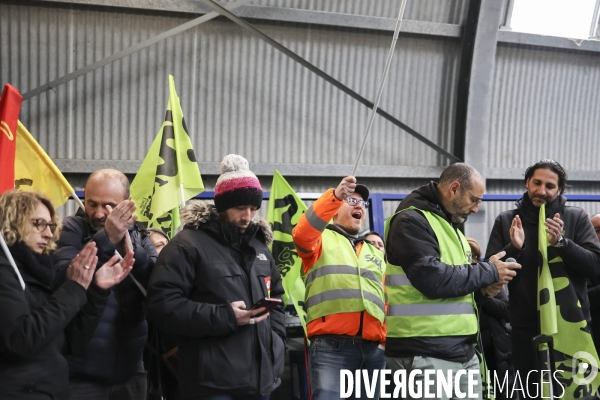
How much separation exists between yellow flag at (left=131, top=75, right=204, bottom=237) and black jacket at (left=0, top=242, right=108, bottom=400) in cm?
257

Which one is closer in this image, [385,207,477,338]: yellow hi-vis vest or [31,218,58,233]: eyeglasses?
[31,218,58,233]: eyeglasses

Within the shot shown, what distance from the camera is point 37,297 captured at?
10.4ft

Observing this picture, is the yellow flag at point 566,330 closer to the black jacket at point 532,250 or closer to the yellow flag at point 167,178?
the black jacket at point 532,250

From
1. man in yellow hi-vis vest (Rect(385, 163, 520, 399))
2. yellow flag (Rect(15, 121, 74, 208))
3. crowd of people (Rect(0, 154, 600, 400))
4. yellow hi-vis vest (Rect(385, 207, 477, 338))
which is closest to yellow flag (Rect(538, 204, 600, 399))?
crowd of people (Rect(0, 154, 600, 400))

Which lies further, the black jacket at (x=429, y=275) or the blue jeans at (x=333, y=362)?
the blue jeans at (x=333, y=362)

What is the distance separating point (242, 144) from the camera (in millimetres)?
8156

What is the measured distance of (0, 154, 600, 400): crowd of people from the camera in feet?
10.4

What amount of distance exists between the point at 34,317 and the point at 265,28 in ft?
18.0

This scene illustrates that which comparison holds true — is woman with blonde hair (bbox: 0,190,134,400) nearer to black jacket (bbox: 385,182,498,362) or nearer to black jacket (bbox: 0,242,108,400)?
black jacket (bbox: 0,242,108,400)

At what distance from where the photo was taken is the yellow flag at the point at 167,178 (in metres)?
5.81

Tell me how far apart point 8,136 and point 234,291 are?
1.39m

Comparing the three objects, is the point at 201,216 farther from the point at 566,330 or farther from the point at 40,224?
the point at 566,330

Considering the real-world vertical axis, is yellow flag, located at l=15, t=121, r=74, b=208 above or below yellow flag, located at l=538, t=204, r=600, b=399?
above

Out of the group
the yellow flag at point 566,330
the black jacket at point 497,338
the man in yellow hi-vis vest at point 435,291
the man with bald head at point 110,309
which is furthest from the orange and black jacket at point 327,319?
the black jacket at point 497,338
